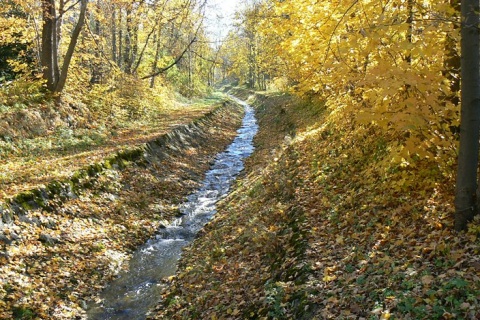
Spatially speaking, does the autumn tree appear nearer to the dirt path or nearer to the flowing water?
the dirt path

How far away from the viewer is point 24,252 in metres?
8.09

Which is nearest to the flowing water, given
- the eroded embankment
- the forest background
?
the eroded embankment

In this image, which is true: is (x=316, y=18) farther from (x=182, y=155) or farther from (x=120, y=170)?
(x=182, y=155)

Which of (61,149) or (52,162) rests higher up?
(61,149)

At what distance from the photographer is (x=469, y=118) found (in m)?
4.80

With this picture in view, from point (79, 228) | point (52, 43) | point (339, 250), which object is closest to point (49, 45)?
point (52, 43)

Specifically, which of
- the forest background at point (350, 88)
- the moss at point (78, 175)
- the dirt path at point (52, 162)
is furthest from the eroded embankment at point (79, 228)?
the forest background at point (350, 88)

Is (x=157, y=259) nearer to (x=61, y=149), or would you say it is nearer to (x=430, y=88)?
(x=61, y=149)

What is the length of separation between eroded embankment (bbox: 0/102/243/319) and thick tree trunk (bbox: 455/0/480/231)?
7.13m

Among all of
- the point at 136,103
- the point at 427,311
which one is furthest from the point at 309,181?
the point at 136,103

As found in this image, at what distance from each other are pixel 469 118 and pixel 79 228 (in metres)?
8.97

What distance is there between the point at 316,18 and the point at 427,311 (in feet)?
20.8

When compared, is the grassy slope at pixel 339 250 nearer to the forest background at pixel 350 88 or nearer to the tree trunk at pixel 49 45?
the forest background at pixel 350 88

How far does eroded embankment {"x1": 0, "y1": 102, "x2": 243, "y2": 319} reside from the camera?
7523 millimetres
